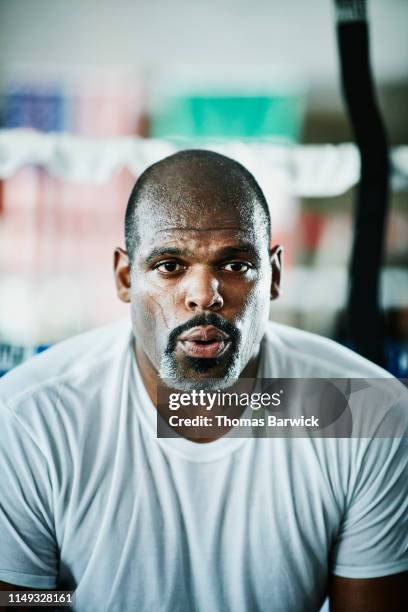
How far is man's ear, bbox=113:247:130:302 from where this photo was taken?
121cm

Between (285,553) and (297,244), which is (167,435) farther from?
(297,244)

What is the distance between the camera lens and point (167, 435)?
3.89ft

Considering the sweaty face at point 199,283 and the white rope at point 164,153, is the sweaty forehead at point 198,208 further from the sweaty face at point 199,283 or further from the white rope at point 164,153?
the white rope at point 164,153

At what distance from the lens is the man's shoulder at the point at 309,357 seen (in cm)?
123

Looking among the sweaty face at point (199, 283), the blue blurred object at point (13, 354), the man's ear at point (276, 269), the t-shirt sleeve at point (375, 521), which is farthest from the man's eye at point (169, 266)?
the t-shirt sleeve at point (375, 521)

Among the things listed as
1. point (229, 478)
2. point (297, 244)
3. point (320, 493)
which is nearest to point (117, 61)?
point (297, 244)

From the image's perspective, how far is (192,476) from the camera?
115cm

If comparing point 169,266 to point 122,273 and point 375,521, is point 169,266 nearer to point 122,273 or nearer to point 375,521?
point 122,273

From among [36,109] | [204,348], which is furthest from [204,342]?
[36,109]

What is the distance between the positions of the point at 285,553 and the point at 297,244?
0.70 meters

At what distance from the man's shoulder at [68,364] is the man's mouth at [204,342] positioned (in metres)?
0.20

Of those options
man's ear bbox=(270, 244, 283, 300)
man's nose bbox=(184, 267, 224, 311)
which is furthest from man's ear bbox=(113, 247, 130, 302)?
man's ear bbox=(270, 244, 283, 300)

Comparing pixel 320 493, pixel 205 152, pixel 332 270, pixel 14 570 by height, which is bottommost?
pixel 14 570

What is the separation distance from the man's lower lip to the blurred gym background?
0.20 m
